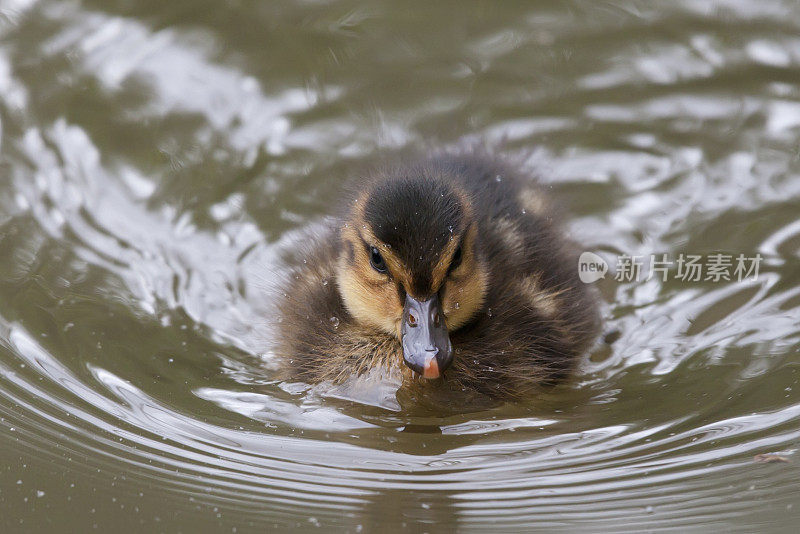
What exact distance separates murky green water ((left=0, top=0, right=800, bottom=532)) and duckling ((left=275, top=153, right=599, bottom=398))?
0.41 feet

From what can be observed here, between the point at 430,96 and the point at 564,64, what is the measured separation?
623mm

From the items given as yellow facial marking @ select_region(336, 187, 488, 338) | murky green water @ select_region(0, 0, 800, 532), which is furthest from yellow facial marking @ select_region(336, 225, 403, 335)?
murky green water @ select_region(0, 0, 800, 532)

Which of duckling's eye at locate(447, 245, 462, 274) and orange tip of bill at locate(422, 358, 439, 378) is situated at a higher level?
duckling's eye at locate(447, 245, 462, 274)

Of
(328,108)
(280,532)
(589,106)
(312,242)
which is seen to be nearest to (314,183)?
(328,108)

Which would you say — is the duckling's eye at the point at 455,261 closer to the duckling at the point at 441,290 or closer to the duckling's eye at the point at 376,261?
the duckling at the point at 441,290

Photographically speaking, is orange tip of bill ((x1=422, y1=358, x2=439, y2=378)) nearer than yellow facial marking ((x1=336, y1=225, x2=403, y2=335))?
Yes

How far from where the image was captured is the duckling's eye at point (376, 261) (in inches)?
110

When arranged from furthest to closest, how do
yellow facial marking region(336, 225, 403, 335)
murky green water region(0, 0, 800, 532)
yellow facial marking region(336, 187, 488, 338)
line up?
1. yellow facial marking region(336, 225, 403, 335)
2. yellow facial marking region(336, 187, 488, 338)
3. murky green water region(0, 0, 800, 532)

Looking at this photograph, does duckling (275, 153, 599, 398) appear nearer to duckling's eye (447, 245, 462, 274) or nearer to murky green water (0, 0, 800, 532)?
duckling's eye (447, 245, 462, 274)

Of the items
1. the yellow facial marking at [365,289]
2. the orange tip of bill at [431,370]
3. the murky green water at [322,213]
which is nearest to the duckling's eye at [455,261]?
the yellow facial marking at [365,289]

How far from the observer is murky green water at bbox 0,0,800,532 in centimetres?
240

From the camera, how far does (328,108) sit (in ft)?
14.9

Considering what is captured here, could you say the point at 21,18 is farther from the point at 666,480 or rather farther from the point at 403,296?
the point at 666,480

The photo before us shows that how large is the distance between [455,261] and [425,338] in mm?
230
